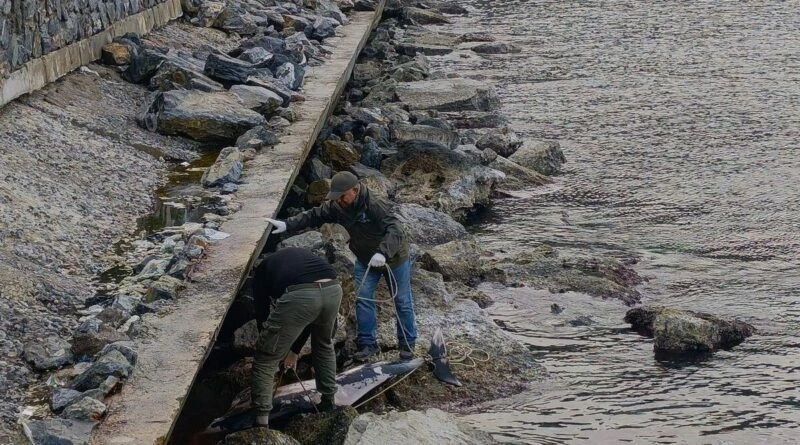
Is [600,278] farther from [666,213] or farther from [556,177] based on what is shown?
[556,177]

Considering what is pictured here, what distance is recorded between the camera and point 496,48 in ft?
96.4

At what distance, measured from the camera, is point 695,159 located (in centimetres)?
1888

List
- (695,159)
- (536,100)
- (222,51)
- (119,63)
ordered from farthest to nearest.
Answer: (536,100) < (222,51) < (695,159) < (119,63)

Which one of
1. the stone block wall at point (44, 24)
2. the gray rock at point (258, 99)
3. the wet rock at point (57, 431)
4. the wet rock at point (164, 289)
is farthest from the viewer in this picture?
the gray rock at point (258, 99)

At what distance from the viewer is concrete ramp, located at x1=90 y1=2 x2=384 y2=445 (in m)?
8.16

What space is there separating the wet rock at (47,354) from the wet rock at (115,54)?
908 cm

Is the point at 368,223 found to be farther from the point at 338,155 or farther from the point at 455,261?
the point at 338,155

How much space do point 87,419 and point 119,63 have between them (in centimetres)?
1041

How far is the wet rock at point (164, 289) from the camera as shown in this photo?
10.1 metres

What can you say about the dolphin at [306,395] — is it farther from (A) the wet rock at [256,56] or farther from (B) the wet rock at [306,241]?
(A) the wet rock at [256,56]

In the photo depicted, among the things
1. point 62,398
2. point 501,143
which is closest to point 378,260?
point 62,398

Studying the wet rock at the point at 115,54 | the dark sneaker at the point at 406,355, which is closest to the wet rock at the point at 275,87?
the wet rock at the point at 115,54

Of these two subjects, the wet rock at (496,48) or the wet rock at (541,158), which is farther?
the wet rock at (496,48)

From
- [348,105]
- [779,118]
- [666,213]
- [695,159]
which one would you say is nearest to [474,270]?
[666,213]
